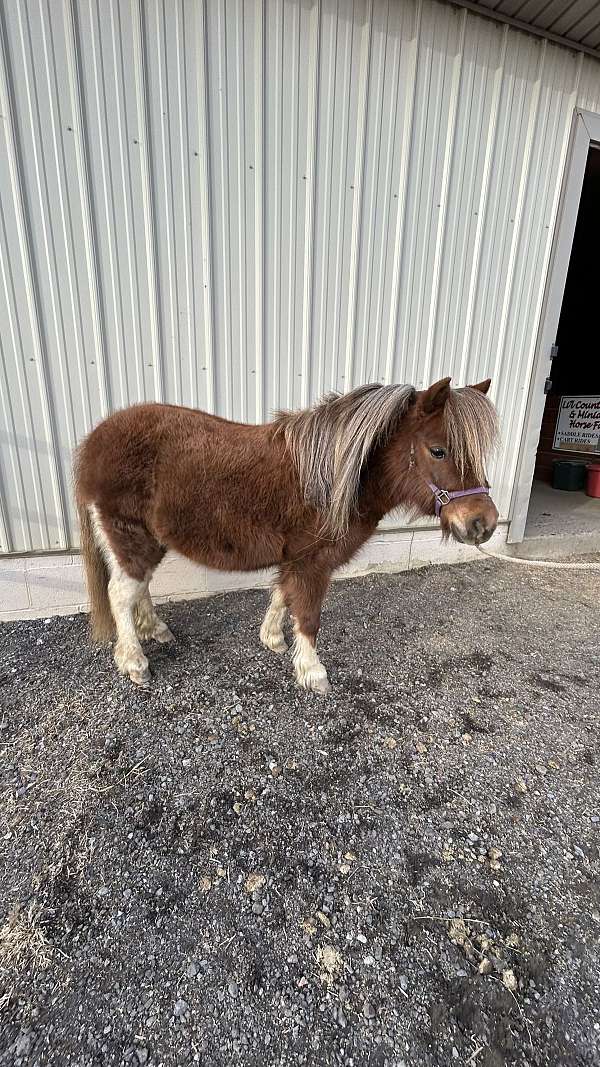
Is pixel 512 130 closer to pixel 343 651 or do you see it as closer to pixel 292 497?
pixel 292 497

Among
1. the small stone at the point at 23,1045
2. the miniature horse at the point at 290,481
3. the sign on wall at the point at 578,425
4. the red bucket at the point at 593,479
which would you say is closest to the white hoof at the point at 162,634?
the miniature horse at the point at 290,481

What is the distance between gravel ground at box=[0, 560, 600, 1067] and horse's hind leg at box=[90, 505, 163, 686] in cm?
15

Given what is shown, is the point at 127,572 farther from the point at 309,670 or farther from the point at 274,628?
the point at 309,670

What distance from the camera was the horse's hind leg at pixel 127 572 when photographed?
2285 millimetres

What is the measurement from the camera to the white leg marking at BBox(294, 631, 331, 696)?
2.45 m

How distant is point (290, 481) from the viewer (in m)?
2.15

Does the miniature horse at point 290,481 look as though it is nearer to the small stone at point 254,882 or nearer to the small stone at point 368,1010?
the small stone at point 254,882

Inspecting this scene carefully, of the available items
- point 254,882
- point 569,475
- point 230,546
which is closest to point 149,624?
point 230,546

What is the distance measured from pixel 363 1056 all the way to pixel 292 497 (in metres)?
1.90

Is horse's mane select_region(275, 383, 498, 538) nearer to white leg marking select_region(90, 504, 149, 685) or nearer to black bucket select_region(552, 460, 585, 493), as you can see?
white leg marking select_region(90, 504, 149, 685)

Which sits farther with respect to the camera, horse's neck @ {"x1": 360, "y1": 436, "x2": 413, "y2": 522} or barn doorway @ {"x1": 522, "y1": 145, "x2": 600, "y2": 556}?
barn doorway @ {"x1": 522, "y1": 145, "x2": 600, "y2": 556}

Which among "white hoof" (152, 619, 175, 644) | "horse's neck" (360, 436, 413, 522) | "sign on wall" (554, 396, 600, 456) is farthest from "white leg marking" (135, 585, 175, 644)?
"sign on wall" (554, 396, 600, 456)

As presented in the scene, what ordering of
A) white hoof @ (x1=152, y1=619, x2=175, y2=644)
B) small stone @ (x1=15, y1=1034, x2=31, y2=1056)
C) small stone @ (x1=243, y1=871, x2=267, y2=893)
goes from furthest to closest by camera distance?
white hoof @ (x1=152, y1=619, x2=175, y2=644)
small stone @ (x1=243, y1=871, x2=267, y2=893)
small stone @ (x1=15, y1=1034, x2=31, y2=1056)

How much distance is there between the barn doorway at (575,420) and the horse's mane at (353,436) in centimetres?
300
